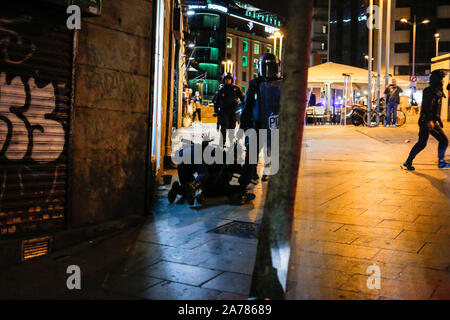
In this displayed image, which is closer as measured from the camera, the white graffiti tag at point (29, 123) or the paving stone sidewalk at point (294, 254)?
the paving stone sidewalk at point (294, 254)

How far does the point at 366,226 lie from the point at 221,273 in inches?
92.6

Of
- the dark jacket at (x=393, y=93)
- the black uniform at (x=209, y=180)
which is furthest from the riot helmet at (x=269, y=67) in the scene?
the dark jacket at (x=393, y=93)

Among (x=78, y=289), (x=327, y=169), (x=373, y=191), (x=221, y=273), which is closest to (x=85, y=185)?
(x=78, y=289)

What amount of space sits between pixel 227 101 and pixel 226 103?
75 millimetres

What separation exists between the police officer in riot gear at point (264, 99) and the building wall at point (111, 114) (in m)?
2.11

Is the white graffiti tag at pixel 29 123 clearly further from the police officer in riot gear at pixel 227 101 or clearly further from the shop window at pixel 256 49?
the shop window at pixel 256 49

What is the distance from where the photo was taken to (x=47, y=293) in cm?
336

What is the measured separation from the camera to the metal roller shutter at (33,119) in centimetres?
411

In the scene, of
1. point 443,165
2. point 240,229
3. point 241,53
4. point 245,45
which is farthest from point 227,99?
point 245,45

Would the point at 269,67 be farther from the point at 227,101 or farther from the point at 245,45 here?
the point at 245,45

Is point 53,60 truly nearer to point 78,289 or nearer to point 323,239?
point 78,289

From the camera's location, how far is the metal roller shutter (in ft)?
13.5

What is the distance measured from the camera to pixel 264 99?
7215 millimetres

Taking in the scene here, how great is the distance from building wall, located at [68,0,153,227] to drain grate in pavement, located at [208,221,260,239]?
1.25 metres
